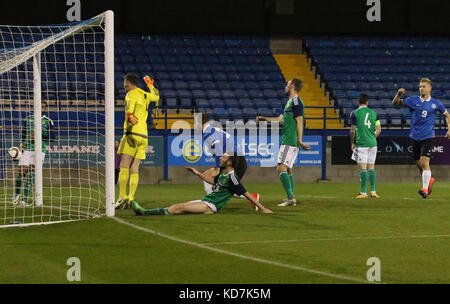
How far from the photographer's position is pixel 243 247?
878 cm

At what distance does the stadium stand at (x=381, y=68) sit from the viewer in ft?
95.1

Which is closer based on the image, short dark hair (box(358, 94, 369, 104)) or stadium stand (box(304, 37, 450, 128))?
short dark hair (box(358, 94, 369, 104))

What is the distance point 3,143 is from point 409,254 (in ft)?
48.2

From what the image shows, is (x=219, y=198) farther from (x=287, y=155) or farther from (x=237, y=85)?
(x=237, y=85)

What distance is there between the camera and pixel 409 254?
8.30 metres

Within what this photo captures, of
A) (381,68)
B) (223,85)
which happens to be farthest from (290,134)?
(381,68)

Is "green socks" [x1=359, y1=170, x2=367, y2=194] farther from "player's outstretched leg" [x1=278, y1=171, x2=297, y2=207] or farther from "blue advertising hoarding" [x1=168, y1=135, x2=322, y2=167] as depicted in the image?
"blue advertising hoarding" [x1=168, y1=135, x2=322, y2=167]

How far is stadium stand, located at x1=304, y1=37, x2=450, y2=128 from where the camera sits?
28984 millimetres

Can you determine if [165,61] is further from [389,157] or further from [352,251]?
[352,251]

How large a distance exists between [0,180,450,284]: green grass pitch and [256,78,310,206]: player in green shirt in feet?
2.04

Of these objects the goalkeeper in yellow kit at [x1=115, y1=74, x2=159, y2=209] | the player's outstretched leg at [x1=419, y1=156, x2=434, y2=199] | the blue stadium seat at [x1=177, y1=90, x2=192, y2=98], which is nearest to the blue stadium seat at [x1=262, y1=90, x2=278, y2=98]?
the blue stadium seat at [x1=177, y1=90, x2=192, y2=98]

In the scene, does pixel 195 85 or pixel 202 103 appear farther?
Answer: pixel 195 85

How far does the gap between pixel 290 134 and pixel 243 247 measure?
5476 mm
